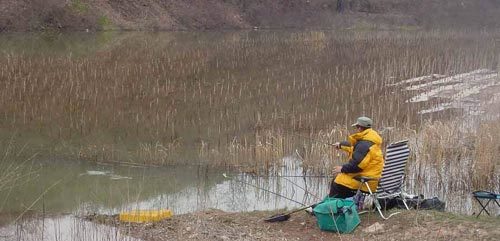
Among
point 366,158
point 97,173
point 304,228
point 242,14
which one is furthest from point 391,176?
point 242,14

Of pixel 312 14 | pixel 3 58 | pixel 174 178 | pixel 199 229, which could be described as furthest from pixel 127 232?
pixel 312 14

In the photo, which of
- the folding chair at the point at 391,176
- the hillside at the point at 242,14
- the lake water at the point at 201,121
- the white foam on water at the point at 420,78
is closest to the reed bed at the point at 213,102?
the lake water at the point at 201,121

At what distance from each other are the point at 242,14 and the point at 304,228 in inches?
1753

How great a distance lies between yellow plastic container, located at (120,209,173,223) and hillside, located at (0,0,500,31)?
3019 centimetres

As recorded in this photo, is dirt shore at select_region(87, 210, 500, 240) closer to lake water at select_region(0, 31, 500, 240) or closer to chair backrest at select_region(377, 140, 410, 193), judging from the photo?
chair backrest at select_region(377, 140, 410, 193)

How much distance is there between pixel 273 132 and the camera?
12883 mm

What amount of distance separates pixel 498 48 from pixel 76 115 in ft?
88.0

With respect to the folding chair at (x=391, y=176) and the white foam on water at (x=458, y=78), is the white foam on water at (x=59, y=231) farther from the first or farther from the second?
the white foam on water at (x=458, y=78)

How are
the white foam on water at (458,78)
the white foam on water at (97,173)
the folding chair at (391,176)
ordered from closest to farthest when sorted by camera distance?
the folding chair at (391,176), the white foam on water at (97,173), the white foam on water at (458,78)

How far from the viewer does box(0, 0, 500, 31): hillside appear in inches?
1487

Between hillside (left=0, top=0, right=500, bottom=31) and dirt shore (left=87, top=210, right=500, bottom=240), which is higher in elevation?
dirt shore (left=87, top=210, right=500, bottom=240)

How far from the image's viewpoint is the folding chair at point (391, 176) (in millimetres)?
7383

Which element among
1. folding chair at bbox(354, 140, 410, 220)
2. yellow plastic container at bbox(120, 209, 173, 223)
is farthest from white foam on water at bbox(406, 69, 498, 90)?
yellow plastic container at bbox(120, 209, 173, 223)

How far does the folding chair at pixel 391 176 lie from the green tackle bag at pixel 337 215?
0.31 m
